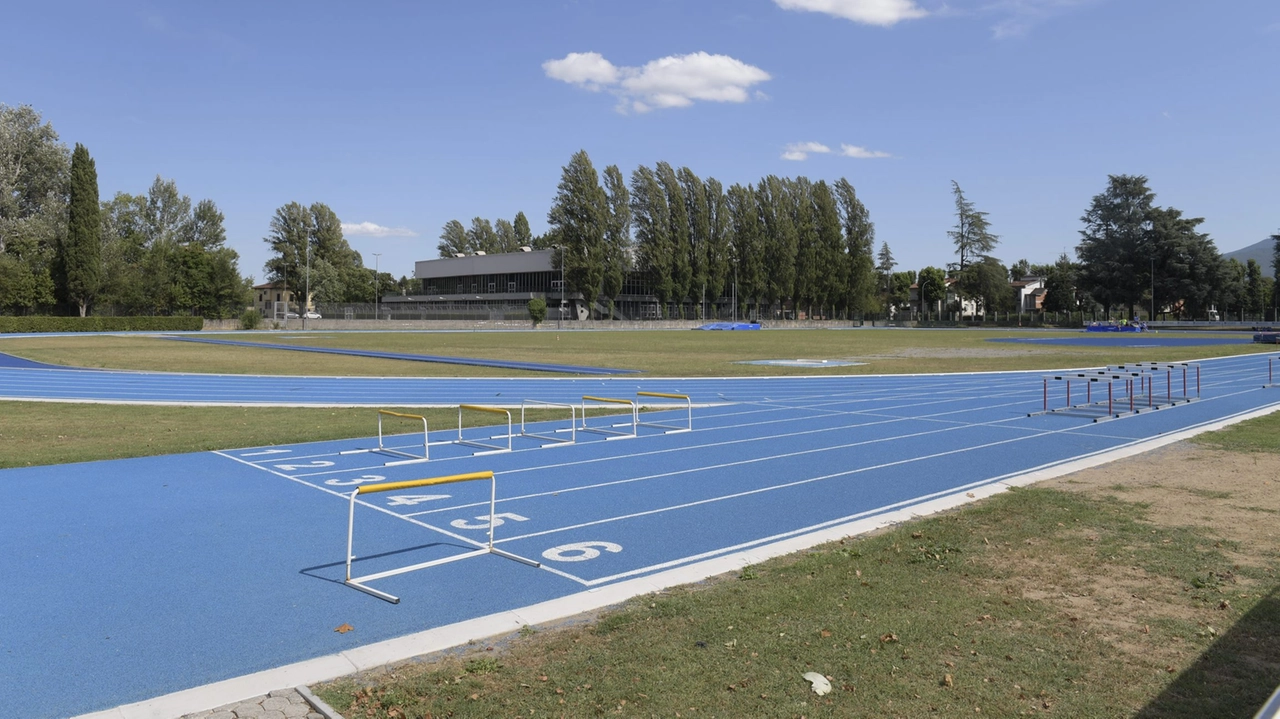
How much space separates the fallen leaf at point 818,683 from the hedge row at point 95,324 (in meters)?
78.3

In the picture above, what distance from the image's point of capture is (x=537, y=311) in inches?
3462

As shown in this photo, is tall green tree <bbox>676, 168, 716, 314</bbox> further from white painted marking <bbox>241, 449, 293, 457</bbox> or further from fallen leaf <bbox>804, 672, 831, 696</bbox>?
fallen leaf <bbox>804, 672, 831, 696</bbox>

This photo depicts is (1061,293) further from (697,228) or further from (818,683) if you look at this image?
(818,683)

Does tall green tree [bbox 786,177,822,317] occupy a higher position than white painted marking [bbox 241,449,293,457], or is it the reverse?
tall green tree [bbox 786,177,822,317]

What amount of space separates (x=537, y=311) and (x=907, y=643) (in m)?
84.1

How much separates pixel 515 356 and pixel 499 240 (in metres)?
109

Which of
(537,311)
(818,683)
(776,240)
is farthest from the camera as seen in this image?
(776,240)

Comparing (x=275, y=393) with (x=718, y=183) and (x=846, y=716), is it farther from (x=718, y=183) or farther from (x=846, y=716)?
(x=718, y=183)

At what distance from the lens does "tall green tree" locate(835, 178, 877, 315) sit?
11606 centimetres

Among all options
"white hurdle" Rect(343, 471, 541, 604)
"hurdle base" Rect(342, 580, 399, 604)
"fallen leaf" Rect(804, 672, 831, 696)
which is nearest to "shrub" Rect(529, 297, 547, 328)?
"white hurdle" Rect(343, 471, 541, 604)

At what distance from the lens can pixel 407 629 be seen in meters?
5.47

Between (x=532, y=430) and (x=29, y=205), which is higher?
(x=29, y=205)

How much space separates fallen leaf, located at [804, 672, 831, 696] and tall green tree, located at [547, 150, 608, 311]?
297ft

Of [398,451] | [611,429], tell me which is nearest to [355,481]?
[398,451]
